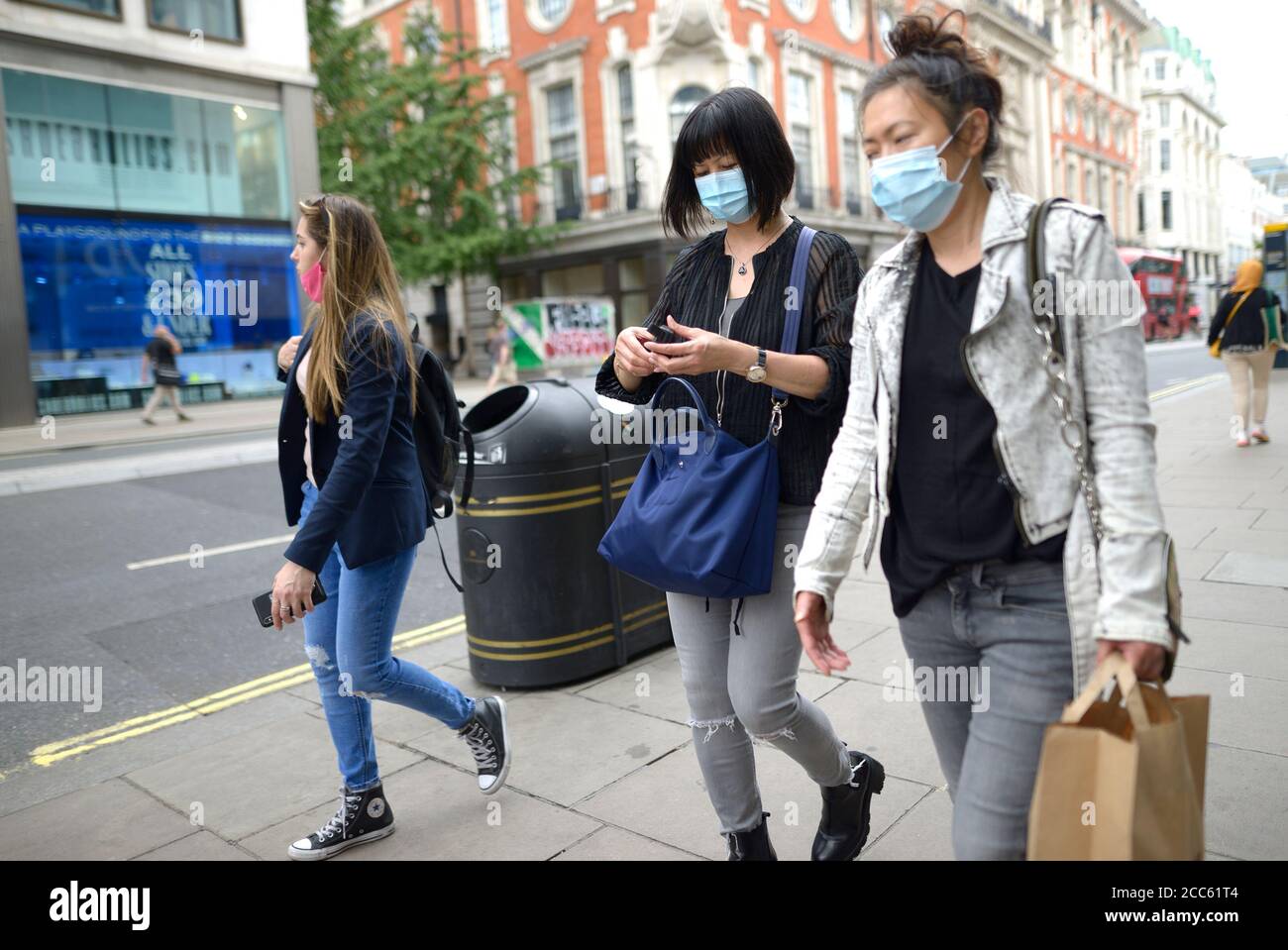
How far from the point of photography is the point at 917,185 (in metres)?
1.88

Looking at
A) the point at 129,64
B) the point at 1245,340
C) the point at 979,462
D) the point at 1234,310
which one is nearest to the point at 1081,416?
the point at 979,462

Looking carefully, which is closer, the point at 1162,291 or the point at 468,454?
the point at 468,454

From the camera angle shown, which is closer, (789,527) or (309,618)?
(789,527)

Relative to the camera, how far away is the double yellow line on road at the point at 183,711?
422cm

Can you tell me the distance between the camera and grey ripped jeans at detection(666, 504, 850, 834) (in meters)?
2.36

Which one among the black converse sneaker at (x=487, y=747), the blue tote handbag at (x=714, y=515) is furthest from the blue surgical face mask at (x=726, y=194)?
the black converse sneaker at (x=487, y=747)

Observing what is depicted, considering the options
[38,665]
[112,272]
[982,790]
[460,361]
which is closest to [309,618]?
[982,790]

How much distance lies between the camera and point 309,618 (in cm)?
313

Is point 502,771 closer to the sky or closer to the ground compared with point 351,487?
closer to the ground

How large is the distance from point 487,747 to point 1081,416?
240cm

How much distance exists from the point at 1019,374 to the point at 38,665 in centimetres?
527

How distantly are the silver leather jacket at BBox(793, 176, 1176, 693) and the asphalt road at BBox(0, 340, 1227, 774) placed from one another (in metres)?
4.10

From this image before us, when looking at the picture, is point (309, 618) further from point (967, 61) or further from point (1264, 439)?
point (1264, 439)

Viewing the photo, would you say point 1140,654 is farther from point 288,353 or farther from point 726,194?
point 288,353
